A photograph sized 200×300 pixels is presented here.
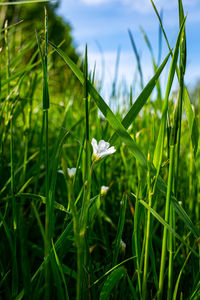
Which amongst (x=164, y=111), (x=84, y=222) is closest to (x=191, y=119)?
(x=164, y=111)

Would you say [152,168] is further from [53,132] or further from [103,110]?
[53,132]

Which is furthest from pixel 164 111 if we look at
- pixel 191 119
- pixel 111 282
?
pixel 111 282

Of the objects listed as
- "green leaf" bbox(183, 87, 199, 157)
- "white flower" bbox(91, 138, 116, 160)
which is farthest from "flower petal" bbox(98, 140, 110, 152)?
"green leaf" bbox(183, 87, 199, 157)

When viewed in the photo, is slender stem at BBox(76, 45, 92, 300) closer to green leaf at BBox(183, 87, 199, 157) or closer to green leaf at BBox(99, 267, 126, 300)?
green leaf at BBox(99, 267, 126, 300)

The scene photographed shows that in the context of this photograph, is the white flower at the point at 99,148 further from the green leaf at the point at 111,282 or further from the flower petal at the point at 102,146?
the green leaf at the point at 111,282

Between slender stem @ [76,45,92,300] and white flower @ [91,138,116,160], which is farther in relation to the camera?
white flower @ [91,138,116,160]

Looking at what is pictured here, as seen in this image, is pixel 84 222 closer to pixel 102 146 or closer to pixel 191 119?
pixel 102 146


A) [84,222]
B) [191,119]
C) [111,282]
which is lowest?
[111,282]

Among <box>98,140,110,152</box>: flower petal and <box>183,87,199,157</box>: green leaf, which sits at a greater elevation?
<box>183,87,199,157</box>: green leaf

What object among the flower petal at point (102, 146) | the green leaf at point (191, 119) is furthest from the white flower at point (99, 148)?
the green leaf at point (191, 119)

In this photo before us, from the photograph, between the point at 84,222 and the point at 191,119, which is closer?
the point at 84,222

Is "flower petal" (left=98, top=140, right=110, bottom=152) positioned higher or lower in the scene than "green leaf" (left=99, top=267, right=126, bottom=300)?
higher

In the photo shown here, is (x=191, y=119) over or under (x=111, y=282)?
over
